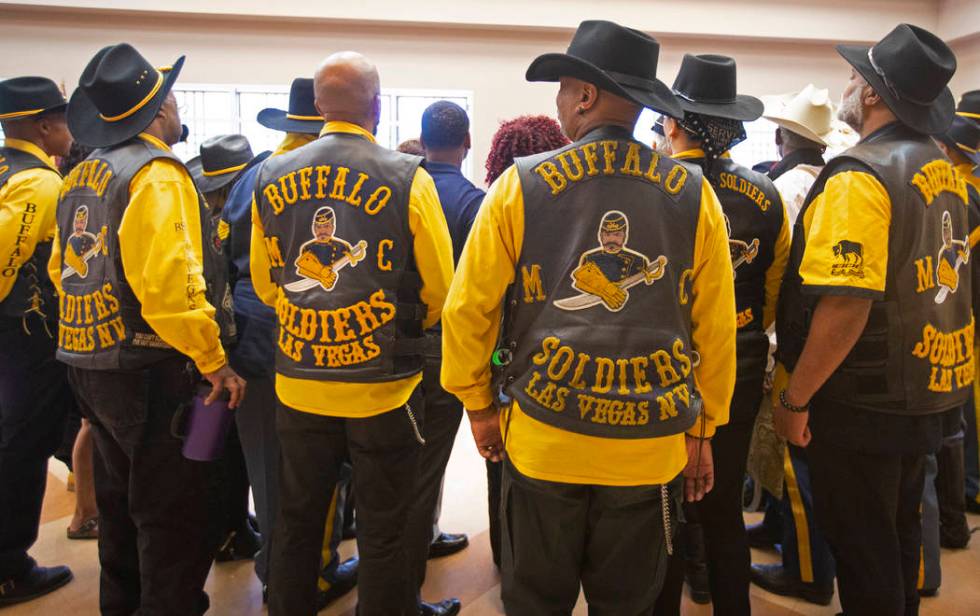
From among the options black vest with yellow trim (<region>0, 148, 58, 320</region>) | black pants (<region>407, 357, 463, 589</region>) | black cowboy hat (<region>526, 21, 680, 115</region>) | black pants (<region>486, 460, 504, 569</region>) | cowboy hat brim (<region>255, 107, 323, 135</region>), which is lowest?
black pants (<region>486, 460, 504, 569</region>)

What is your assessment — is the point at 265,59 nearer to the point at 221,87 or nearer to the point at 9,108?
the point at 221,87

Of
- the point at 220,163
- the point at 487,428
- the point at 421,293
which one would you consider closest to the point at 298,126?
the point at 220,163

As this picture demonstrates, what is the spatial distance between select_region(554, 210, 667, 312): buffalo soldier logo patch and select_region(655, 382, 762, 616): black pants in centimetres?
75

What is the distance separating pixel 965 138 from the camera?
9.00ft

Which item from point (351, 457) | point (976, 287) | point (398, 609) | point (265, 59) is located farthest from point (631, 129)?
point (265, 59)

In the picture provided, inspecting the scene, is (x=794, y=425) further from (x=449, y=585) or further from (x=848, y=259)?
(x=449, y=585)

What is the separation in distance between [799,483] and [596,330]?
153cm

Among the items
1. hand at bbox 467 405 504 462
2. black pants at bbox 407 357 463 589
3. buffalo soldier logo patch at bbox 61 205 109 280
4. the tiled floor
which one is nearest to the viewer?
hand at bbox 467 405 504 462

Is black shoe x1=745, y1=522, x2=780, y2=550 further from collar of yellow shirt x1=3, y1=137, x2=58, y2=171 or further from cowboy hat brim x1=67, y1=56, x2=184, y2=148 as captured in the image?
collar of yellow shirt x1=3, y1=137, x2=58, y2=171

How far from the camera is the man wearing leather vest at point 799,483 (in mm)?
2414

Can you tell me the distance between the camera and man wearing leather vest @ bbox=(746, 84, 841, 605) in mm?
2414

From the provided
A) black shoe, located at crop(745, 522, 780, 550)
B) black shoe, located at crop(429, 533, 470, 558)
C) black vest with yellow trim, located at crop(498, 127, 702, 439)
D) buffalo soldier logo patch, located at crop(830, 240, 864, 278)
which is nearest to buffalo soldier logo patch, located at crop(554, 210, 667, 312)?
black vest with yellow trim, located at crop(498, 127, 702, 439)

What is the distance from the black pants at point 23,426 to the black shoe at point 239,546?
0.67 metres

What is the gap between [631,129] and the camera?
1.45 metres
